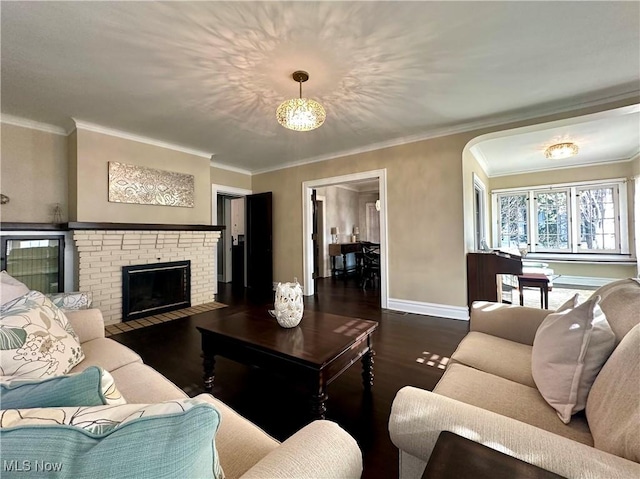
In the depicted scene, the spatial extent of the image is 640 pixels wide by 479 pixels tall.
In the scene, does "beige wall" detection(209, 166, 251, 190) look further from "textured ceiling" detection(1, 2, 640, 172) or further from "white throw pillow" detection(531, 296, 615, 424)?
"white throw pillow" detection(531, 296, 615, 424)

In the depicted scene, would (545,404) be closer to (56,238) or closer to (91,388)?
(91,388)

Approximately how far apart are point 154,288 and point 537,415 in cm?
448

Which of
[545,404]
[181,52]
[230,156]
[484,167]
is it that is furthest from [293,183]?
[545,404]

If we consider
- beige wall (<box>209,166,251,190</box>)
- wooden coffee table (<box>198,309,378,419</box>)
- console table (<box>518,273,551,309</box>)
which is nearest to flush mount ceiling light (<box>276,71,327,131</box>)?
wooden coffee table (<box>198,309,378,419</box>)

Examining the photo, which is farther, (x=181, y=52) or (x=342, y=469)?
(x=181, y=52)

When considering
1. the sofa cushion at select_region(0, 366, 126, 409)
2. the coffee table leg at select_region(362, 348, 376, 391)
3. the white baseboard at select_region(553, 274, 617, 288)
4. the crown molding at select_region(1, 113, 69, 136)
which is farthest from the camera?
the white baseboard at select_region(553, 274, 617, 288)

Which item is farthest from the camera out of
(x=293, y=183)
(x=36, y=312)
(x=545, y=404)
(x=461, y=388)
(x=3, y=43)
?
(x=293, y=183)

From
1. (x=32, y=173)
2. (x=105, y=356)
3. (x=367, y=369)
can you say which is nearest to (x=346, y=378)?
(x=367, y=369)

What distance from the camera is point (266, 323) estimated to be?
199 cm

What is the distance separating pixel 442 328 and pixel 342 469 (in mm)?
3016

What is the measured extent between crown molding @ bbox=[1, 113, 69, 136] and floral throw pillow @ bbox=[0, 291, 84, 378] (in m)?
3.23

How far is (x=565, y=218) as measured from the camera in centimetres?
596

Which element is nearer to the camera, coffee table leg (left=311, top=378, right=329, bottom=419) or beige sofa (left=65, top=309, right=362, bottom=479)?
beige sofa (left=65, top=309, right=362, bottom=479)

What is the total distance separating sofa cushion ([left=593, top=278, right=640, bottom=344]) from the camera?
1076mm
